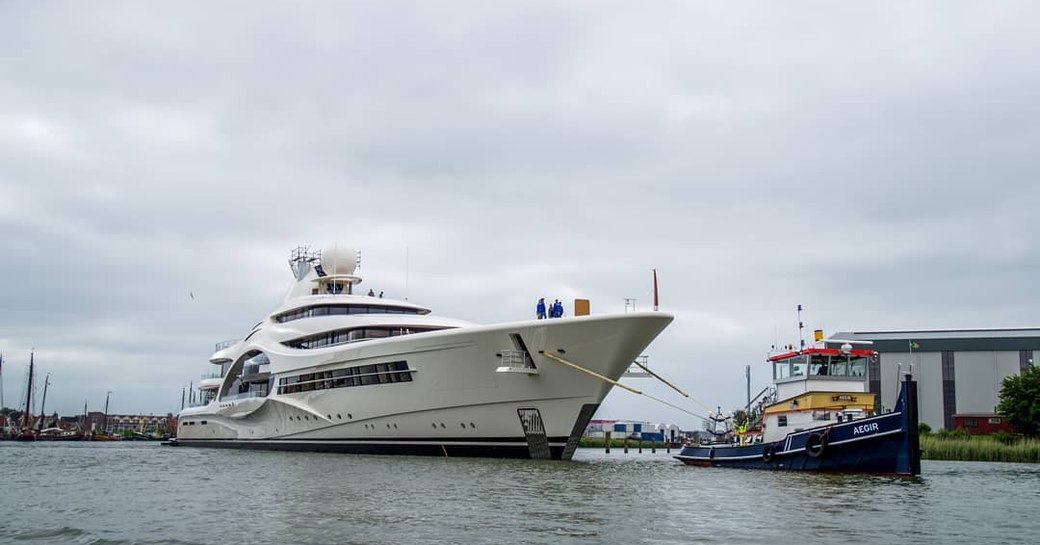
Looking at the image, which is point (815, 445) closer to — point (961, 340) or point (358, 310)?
point (358, 310)

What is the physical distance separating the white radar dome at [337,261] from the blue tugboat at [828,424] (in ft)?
76.3

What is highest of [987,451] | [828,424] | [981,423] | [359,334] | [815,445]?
[359,334]

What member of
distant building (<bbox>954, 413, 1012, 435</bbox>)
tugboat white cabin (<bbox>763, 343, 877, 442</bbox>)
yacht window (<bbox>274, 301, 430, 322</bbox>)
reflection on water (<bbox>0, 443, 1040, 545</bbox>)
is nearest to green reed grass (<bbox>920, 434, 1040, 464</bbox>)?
tugboat white cabin (<bbox>763, 343, 877, 442</bbox>)

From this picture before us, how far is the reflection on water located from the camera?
41.5 feet

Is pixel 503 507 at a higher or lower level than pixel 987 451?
lower

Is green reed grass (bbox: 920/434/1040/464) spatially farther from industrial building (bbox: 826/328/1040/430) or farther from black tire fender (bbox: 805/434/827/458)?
industrial building (bbox: 826/328/1040/430)

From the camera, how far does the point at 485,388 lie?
29.9 metres

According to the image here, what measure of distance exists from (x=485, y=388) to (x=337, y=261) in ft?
64.0

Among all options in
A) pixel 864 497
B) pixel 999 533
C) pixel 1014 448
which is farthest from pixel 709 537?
pixel 1014 448

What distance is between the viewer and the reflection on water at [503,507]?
12.7m

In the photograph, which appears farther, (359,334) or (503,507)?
(359,334)

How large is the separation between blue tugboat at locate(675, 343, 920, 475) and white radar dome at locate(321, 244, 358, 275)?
2326 centimetres

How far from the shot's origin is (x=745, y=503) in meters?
17.2

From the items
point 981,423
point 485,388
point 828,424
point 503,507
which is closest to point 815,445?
point 828,424
